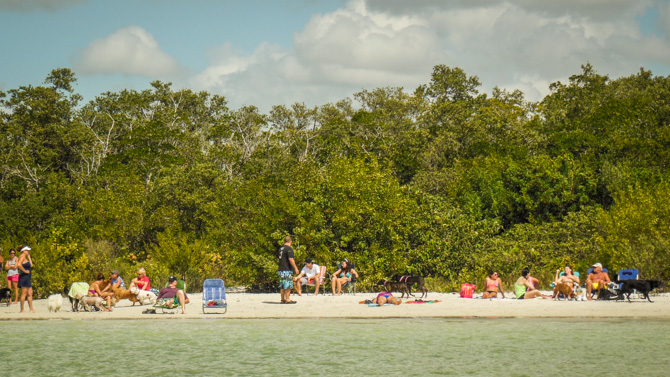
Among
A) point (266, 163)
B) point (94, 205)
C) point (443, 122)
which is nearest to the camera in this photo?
point (94, 205)

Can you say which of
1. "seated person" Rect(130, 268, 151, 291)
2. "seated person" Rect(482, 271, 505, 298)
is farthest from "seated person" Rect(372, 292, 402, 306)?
"seated person" Rect(130, 268, 151, 291)

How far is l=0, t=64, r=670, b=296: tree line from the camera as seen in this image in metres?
24.4

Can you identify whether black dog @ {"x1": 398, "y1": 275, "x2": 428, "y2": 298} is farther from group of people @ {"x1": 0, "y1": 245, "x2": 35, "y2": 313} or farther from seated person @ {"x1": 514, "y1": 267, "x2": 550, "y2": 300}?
group of people @ {"x1": 0, "y1": 245, "x2": 35, "y2": 313}

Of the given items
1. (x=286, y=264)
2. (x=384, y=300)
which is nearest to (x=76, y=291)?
(x=286, y=264)

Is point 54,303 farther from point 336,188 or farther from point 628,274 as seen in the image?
point 628,274

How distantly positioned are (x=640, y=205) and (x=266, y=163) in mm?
20824

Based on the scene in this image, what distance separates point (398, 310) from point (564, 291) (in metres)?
5.31

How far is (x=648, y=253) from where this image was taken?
22.6 metres

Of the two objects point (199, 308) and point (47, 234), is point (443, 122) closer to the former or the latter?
point (47, 234)

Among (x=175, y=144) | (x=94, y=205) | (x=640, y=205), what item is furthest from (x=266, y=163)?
(x=640, y=205)

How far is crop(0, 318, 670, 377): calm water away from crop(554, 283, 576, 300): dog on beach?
405 cm

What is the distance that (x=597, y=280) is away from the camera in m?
20.5

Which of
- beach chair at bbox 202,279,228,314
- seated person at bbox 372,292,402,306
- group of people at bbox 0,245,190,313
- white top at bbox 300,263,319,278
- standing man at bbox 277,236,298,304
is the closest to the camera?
group of people at bbox 0,245,190,313

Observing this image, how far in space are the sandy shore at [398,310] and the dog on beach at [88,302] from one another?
387 mm
